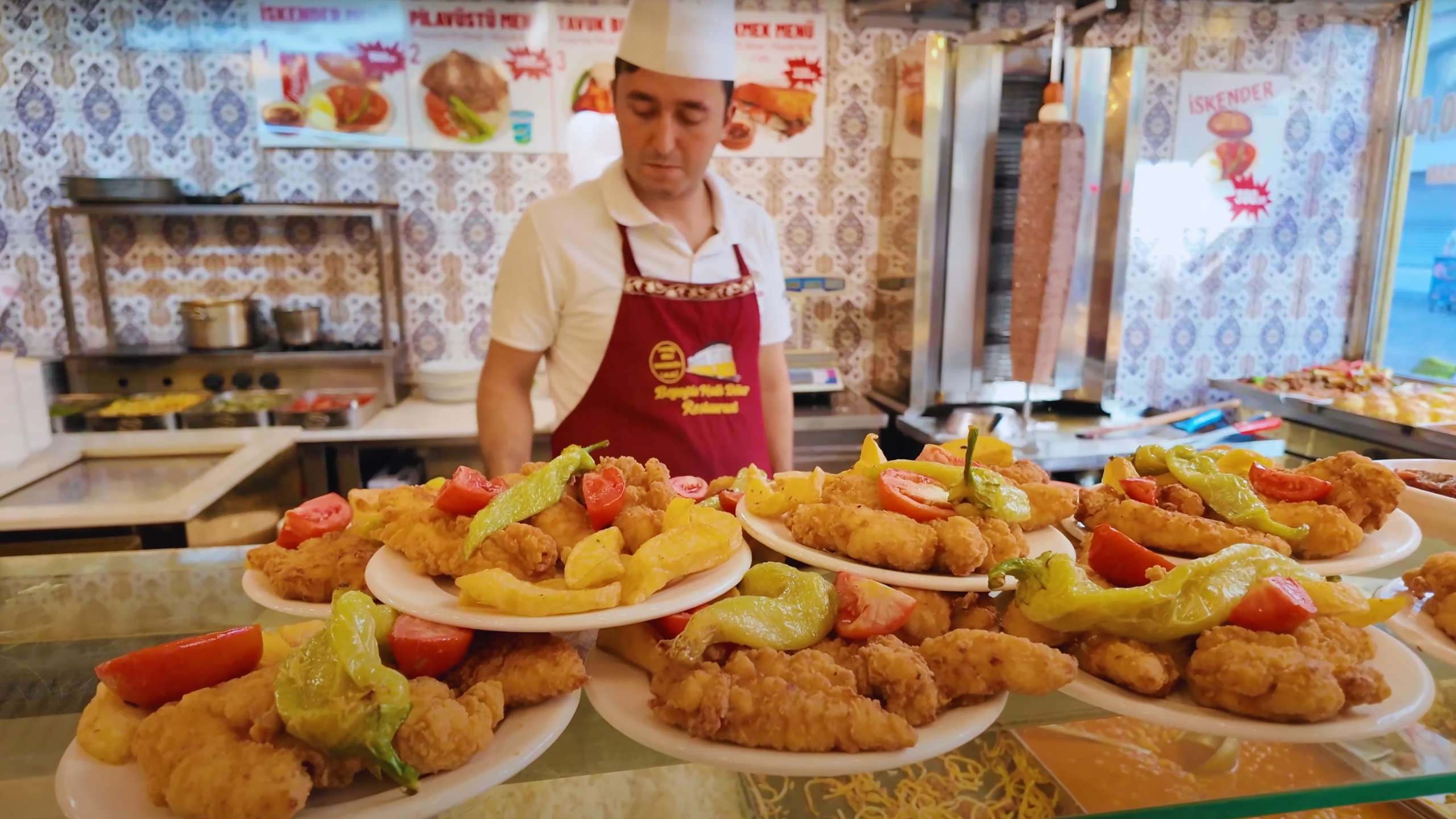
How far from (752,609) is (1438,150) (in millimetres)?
6373

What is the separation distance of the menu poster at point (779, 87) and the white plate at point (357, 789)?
4554mm

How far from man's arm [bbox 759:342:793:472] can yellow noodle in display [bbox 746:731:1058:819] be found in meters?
2.33

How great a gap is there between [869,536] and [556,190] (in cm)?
419

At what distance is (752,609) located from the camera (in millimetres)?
1059

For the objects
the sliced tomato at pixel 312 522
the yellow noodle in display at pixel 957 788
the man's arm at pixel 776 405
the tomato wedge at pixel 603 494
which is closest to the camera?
the yellow noodle in display at pixel 957 788

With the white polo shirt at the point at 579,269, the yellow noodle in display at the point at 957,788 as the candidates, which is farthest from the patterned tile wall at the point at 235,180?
the yellow noodle in display at the point at 957,788

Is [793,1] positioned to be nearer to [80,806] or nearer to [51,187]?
[51,187]

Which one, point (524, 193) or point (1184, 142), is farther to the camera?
point (1184, 142)

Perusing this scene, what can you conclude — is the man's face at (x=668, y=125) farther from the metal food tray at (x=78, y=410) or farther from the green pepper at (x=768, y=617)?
the metal food tray at (x=78, y=410)

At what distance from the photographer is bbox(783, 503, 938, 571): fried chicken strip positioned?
118 centimetres

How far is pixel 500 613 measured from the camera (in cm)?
100

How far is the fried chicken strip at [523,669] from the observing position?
980mm

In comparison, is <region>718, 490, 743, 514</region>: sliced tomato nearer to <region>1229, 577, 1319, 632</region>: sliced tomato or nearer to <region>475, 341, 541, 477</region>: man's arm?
<region>1229, 577, 1319, 632</region>: sliced tomato

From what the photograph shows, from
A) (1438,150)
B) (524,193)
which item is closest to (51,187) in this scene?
(524,193)
